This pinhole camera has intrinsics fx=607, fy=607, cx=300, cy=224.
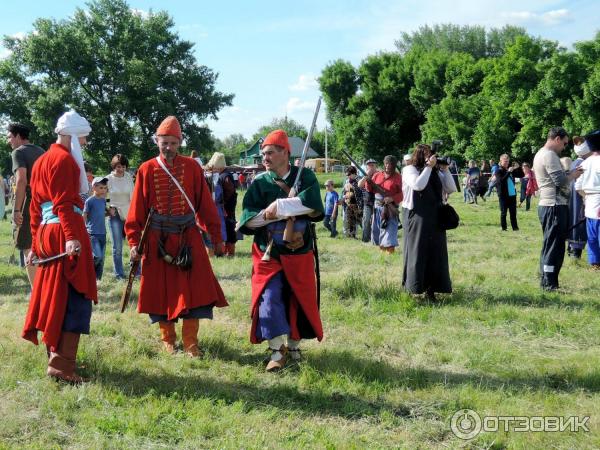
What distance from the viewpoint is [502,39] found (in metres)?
66.3

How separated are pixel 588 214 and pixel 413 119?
4432 centimetres

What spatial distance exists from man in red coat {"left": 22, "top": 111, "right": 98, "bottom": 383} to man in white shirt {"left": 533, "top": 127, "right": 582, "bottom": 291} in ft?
18.3

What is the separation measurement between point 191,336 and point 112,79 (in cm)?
4072

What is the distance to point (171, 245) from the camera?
521 cm

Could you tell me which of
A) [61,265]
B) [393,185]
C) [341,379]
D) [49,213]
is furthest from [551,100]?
[61,265]

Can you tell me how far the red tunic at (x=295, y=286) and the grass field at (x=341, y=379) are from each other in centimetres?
33

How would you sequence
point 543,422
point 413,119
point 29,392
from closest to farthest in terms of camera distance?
1. point 543,422
2. point 29,392
3. point 413,119

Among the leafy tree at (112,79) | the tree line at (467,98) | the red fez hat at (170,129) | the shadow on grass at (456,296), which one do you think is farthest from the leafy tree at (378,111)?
the red fez hat at (170,129)

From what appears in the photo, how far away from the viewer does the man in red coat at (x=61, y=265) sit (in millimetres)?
4426

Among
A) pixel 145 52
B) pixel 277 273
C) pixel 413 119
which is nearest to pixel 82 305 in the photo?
pixel 277 273

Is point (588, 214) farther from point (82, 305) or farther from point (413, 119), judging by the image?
point (413, 119)

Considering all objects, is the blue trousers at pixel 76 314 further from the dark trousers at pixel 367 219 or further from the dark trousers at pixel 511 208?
the dark trousers at pixel 511 208

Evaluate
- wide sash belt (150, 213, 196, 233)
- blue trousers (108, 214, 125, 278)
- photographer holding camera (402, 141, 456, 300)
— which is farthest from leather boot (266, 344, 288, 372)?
blue trousers (108, 214, 125, 278)

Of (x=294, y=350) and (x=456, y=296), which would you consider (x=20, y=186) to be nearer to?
(x=294, y=350)
